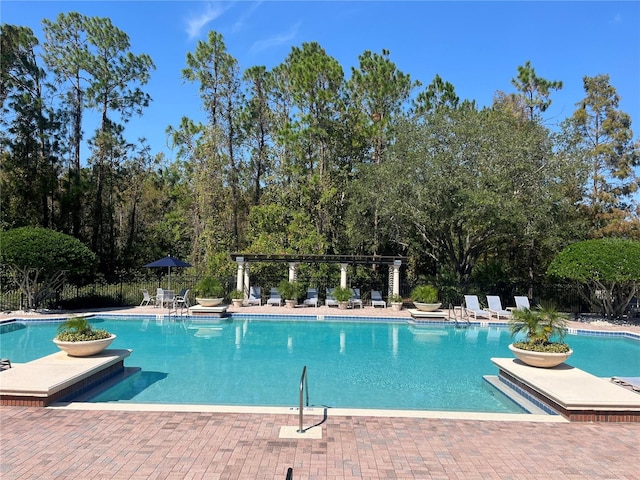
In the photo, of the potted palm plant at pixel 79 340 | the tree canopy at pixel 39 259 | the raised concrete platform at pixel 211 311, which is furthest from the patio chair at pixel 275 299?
the potted palm plant at pixel 79 340

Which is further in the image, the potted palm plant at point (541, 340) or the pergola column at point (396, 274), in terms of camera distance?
the pergola column at point (396, 274)

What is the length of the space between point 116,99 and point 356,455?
26.1m

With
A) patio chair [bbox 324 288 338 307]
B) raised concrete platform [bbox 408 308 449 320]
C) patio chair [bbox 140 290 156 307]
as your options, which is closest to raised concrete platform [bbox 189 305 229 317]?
patio chair [bbox 140 290 156 307]

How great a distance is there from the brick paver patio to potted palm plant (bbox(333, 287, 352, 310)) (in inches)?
487

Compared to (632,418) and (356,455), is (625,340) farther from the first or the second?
(356,455)

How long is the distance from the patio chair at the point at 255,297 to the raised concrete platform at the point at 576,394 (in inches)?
501

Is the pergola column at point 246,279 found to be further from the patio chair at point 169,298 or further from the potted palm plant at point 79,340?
the potted palm plant at point 79,340

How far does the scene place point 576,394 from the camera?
616 cm

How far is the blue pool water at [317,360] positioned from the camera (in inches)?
287

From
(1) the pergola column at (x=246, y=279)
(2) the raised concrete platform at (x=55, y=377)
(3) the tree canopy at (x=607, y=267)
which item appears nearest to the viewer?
(2) the raised concrete platform at (x=55, y=377)

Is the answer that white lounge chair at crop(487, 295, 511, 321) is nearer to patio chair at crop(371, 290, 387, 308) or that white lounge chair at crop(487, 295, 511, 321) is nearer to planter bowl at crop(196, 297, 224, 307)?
patio chair at crop(371, 290, 387, 308)

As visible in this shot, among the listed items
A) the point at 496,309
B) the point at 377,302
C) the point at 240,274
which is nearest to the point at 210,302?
the point at 240,274

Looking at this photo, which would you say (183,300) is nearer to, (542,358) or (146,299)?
(146,299)

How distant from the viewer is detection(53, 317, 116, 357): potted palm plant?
24.5 ft
